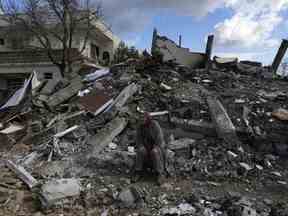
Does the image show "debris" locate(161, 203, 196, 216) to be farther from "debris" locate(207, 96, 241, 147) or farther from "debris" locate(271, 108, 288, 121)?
"debris" locate(271, 108, 288, 121)

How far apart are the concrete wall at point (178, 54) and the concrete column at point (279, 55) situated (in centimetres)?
293

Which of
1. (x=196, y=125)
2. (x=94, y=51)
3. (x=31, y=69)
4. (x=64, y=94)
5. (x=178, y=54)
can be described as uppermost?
(x=94, y=51)

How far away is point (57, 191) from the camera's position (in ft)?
12.6

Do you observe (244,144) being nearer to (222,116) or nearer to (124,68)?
(222,116)

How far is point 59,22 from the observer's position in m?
14.7

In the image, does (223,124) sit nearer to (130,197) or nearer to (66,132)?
(130,197)

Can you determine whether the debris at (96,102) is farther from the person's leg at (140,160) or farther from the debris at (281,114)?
the debris at (281,114)

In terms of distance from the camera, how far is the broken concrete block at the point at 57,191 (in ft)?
12.2

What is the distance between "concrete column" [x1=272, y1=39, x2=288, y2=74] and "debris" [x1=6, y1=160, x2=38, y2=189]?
1037 centimetres

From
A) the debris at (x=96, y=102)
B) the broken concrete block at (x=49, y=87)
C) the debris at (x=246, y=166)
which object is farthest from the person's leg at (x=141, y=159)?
the broken concrete block at (x=49, y=87)

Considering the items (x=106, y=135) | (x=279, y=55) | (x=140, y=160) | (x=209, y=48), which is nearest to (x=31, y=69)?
(x=209, y=48)

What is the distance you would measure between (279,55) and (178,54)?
416 centimetres

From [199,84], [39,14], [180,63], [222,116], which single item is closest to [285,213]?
[222,116]

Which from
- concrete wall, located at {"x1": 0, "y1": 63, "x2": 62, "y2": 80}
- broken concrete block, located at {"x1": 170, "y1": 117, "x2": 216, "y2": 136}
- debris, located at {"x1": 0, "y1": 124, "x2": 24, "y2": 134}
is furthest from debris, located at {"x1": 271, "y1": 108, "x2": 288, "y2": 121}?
concrete wall, located at {"x1": 0, "y1": 63, "x2": 62, "y2": 80}
